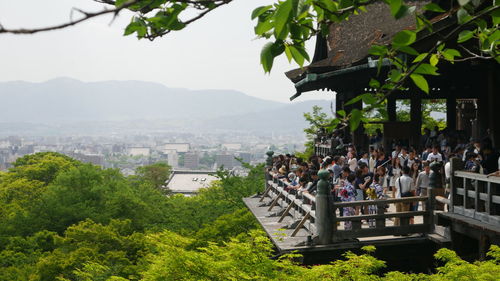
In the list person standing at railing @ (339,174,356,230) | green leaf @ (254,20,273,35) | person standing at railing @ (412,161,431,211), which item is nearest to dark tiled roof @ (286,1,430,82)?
person standing at railing @ (412,161,431,211)

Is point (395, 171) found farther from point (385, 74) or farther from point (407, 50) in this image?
point (407, 50)

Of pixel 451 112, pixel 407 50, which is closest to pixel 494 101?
pixel 451 112

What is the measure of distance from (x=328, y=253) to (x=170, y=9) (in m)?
8.73

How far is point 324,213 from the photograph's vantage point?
38.3 feet

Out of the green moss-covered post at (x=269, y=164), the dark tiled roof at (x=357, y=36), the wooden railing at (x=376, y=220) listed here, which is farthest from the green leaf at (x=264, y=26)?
the green moss-covered post at (x=269, y=164)

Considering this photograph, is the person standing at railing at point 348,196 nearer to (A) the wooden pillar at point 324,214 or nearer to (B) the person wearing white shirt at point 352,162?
(A) the wooden pillar at point 324,214

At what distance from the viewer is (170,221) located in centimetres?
3678

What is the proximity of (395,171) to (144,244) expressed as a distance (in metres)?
14.0

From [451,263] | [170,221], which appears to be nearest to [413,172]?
[451,263]

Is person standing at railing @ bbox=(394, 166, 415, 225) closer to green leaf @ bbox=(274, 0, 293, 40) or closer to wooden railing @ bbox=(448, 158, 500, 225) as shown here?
wooden railing @ bbox=(448, 158, 500, 225)

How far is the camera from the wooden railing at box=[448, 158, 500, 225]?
33.3 ft

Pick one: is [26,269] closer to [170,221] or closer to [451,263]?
[170,221]

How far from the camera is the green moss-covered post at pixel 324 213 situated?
11.7 meters

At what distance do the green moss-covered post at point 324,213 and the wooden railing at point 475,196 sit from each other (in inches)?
87.1
